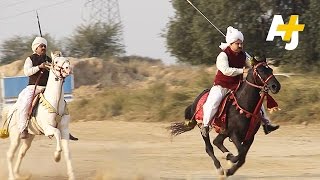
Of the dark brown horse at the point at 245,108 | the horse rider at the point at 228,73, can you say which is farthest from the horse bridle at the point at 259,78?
the horse rider at the point at 228,73

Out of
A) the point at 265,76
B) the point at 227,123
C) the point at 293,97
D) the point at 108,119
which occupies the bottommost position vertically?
the point at 108,119

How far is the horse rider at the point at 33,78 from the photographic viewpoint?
13.4 metres

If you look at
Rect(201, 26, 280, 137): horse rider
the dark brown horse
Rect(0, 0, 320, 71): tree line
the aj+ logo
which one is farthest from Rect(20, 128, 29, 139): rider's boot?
the aj+ logo

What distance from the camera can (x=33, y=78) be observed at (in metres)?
13.8

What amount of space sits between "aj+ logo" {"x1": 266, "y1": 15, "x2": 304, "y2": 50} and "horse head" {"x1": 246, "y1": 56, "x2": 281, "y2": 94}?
69.6 ft

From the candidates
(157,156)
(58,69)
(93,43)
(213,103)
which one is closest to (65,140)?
(58,69)

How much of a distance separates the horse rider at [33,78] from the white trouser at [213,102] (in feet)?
9.14

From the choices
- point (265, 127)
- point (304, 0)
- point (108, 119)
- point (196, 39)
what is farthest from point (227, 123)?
point (196, 39)

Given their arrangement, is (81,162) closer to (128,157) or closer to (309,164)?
(128,157)

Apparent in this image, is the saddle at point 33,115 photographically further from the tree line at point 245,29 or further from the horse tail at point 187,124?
the tree line at point 245,29

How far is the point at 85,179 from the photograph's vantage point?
1380 cm

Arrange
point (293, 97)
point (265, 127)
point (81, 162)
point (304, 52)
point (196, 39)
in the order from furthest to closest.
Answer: point (196, 39) < point (304, 52) < point (293, 97) < point (81, 162) < point (265, 127)

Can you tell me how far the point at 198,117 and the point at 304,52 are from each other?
20014mm

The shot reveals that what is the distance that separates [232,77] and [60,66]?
2.91 meters
